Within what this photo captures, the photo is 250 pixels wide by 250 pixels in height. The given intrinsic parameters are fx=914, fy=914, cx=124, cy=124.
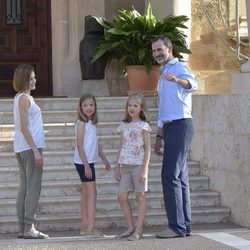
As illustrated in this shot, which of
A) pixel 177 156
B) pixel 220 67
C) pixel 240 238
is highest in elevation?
pixel 220 67

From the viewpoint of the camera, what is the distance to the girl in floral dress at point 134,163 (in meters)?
8.91

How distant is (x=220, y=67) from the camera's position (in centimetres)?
1670

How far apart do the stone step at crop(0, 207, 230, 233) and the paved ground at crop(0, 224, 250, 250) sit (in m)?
0.24

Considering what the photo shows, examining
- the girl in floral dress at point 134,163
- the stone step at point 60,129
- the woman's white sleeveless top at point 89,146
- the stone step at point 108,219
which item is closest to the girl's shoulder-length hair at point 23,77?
the woman's white sleeveless top at point 89,146

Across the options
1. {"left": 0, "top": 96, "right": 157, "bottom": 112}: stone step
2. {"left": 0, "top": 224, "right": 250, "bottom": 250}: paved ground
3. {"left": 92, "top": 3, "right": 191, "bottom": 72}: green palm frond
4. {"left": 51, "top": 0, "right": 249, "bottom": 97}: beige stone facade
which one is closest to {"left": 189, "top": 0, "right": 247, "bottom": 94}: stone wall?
{"left": 51, "top": 0, "right": 249, "bottom": 97}: beige stone facade

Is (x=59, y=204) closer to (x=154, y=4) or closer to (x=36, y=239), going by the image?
(x=36, y=239)

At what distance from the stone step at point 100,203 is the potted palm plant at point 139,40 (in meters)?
3.25

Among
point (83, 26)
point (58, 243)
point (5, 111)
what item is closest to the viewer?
point (58, 243)

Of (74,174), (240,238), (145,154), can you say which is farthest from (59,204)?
(240,238)

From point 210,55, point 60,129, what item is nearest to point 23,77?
point 60,129

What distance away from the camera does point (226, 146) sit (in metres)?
10.2

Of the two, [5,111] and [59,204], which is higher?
[5,111]

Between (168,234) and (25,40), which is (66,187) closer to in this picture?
(168,234)

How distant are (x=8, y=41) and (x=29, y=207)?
22.7ft
